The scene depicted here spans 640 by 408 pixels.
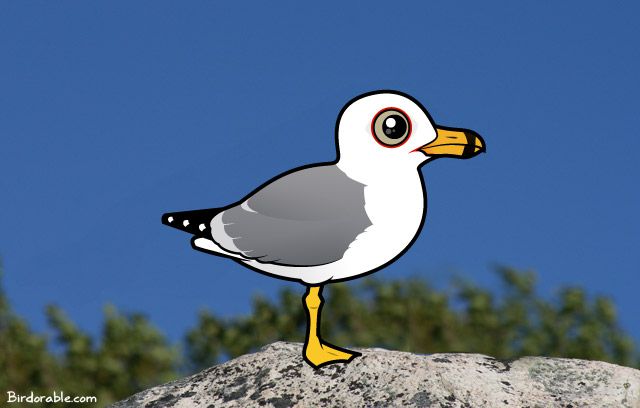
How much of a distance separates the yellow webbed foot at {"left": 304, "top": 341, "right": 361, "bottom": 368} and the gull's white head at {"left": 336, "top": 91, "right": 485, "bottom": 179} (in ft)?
4.65

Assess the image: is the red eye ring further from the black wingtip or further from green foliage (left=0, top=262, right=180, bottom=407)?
green foliage (left=0, top=262, right=180, bottom=407)

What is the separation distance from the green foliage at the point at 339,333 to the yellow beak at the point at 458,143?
12.1m

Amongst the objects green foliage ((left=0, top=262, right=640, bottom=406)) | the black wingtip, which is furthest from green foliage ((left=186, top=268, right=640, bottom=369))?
the black wingtip

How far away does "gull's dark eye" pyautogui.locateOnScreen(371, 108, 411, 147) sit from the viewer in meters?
6.90

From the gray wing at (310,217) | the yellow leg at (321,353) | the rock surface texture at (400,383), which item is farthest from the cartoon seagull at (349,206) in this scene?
the rock surface texture at (400,383)

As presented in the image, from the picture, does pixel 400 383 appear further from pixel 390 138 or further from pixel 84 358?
pixel 84 358

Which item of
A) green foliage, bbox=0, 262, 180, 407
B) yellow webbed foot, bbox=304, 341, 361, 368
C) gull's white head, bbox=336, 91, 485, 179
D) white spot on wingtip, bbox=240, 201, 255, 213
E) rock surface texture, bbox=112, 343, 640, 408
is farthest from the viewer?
green foliage, bbox=0, 262, 180, 407

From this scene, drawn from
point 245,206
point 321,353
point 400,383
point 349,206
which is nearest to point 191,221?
point 245,206

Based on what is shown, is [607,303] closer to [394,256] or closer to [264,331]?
[264,331]

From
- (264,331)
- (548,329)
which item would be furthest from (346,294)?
(548,329)

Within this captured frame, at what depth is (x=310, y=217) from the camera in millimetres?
6762

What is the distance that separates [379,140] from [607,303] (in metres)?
16.1

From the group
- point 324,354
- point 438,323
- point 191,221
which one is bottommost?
point 324,354

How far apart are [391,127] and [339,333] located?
→ 544 inches
